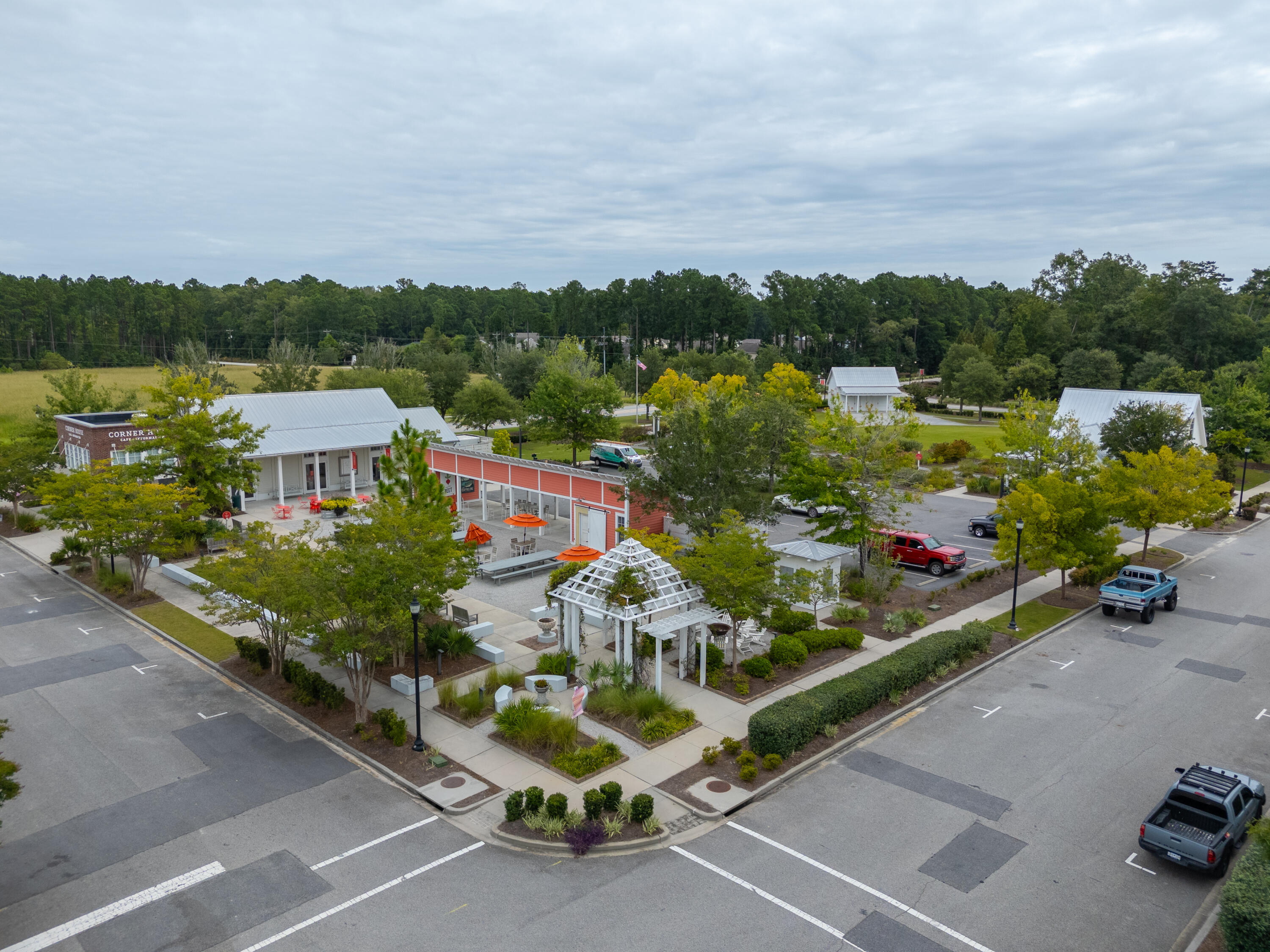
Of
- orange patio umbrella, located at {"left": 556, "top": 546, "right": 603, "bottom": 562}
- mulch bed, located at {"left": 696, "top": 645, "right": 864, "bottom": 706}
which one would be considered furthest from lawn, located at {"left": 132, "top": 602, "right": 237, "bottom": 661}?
mulch bed, located at {"left": 696, "top": 645, "right": 864, "bottom": 706}

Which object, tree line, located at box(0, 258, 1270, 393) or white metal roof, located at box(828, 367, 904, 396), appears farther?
tree line, located at box(0, 258, 1270, 393)

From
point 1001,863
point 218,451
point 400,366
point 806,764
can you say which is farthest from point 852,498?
point 400,366

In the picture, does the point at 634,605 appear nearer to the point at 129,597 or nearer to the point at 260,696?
the point at 260,696

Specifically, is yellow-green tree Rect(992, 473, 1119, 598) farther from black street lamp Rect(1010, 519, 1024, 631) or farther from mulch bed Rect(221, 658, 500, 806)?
mulch bed Rect(221, 658, 500, 806)

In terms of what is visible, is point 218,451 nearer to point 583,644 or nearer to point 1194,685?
point 583,644

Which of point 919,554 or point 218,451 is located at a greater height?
point 218,451

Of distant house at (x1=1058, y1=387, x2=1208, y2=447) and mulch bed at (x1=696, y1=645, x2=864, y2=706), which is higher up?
distant house at (x1=1058, y1=387, x2=1208, y2=447)
